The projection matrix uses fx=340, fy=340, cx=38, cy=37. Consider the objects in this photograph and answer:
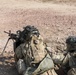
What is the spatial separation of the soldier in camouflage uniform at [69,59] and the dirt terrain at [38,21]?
1312mm

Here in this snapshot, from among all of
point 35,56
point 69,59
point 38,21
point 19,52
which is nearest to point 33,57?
point 35,56

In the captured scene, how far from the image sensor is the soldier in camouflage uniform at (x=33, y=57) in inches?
258

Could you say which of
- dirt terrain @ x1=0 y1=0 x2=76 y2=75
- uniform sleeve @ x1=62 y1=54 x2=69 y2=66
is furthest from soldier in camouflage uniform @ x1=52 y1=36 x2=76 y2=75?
dirt terrain @ x1=0 y1=0 x2=76 y2=75

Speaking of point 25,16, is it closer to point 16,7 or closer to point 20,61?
point 16,7

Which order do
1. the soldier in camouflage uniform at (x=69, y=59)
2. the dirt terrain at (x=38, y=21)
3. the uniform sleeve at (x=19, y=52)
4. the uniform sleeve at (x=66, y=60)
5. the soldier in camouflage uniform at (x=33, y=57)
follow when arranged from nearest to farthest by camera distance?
the soldier in camouflage uniform at (x=69, y=59) < the soldier in camouflage uniform at (x=33, y=57) < the uniform sleeve at (x=66, y=60) < the uniform sleeve at (x=19, y=52) < the dirt terrain at (x=38, y=21)

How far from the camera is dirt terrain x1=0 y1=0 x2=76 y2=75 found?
9.49m

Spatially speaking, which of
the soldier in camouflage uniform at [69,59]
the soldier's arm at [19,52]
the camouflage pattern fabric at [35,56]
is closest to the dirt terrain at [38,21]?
the soldier's arm at [19,52]

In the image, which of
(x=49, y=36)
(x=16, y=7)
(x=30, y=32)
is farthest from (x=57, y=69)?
(x=16, y=7)

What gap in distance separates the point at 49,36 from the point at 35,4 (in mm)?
6318

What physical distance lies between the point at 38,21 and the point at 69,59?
6.66 m

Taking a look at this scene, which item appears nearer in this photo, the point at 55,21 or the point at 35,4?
the point at 55,21

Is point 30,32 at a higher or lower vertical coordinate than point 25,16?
higher

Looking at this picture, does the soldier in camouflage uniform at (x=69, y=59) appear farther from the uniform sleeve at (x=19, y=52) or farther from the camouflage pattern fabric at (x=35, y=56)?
the uniform sleeve at (x=19, y=52)

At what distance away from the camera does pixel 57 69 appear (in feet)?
22.8
